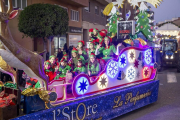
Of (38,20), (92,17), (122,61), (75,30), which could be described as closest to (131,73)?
(122,61)

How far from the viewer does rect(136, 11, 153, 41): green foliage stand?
826 cm

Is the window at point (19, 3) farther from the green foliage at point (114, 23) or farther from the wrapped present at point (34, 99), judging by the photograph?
the wrapped present at point (34, 99)

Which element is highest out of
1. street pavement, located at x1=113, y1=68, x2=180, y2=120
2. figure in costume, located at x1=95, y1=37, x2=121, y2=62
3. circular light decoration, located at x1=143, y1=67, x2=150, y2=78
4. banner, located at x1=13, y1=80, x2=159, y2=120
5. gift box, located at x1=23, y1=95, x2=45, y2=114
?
figure in costume, located at x1=95, y1=37, x2=121, y2=62

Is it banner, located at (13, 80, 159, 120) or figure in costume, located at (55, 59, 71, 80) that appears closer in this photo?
banner, located at (13, 80, 159, 120)

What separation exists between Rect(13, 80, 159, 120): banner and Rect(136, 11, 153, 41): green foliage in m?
2.12

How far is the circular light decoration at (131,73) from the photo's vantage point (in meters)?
5.89

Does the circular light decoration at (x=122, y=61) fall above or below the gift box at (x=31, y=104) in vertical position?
above

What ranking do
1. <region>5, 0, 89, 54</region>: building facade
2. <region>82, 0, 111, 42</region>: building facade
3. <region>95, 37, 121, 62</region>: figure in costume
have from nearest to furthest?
1. <region>95, 37, 121, 62</region>: figure in costume
2. <region>5, 0, 89, 54</region>: building facade
3. <region>82, 0, 111, 42</region>: building facade

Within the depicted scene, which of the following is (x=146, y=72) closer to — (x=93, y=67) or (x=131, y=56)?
(x=131, y=56)

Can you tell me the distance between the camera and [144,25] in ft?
27.4

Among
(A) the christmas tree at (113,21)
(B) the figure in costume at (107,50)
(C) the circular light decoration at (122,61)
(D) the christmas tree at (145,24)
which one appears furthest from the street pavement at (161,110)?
(A) the christmas tree at (113,21)

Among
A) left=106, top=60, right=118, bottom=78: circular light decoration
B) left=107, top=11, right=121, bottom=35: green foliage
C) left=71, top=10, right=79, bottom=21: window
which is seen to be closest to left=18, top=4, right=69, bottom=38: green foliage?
left=107, top=11, right=121, bottom=35: green foliage

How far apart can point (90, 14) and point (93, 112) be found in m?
21.0

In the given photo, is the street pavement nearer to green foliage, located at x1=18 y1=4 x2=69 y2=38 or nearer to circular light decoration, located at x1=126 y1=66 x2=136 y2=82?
circular light decoration, located at x1=126 y1=66 x2=136 y2=82
